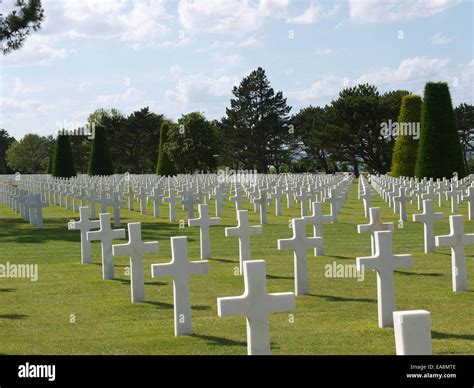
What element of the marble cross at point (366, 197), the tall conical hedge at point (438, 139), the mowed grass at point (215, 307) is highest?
the tall conical hedge at point (438, 139)

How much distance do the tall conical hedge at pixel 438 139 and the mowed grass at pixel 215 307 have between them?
1556 centimetres

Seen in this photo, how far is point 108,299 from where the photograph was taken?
8.15 metres

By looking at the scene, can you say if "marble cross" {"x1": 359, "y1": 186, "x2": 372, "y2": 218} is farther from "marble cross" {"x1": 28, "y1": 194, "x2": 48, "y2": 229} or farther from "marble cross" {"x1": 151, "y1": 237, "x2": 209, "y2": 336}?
"marble cross" {"x1": 151, "y1": 237, "x2": 209, "y2": 336}

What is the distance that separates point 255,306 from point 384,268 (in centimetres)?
208

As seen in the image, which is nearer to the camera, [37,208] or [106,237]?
[106,237]

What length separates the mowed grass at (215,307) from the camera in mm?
6020

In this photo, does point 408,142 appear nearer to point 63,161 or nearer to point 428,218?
point 63,161

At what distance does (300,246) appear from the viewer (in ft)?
26.3

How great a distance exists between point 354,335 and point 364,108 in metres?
49.7

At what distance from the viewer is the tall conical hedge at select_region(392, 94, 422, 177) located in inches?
1380

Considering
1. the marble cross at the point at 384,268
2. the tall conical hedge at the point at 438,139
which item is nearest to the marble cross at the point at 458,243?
the marble cross at the point at 384,268

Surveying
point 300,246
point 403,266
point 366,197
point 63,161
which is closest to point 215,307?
point 300,246

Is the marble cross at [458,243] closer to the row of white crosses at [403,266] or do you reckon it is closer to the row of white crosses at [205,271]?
the row of white crosses at [403,266]

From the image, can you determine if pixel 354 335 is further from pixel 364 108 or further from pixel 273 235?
pixel 364 108
